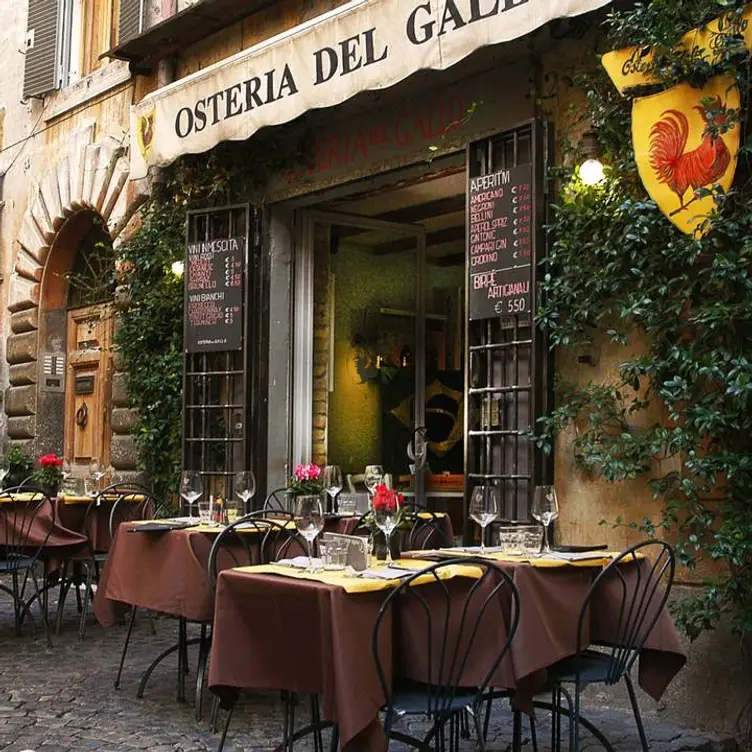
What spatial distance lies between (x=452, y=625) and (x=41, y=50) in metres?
9.71

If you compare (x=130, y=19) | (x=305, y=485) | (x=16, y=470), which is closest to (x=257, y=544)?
(x=305, y=485)

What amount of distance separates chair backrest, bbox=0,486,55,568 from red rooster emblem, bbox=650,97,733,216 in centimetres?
420

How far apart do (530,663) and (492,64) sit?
12.8 ft

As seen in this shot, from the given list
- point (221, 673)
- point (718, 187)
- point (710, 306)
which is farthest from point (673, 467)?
point (221, 673)

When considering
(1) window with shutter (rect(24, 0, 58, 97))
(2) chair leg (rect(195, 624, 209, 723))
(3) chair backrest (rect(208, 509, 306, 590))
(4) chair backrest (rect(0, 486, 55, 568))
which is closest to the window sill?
(1) window with shutter (rect(24, 0, 58, 97))

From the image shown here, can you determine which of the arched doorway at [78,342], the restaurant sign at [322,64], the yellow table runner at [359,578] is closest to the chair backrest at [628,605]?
the yellow table runner at [359,578]

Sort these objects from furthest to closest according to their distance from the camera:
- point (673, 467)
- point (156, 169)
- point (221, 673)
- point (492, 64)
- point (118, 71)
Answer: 1. point (118, 71)
2. point (156, 169)
3. point (492, 64)
4. point (673, 467)
5. point (221, 673)

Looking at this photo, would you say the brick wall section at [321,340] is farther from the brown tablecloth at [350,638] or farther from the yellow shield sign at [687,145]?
the brown tablecloth at [350,638]

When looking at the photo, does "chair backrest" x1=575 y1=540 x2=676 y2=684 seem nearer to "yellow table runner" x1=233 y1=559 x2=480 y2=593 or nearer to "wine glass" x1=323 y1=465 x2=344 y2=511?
"yellow table runner" x1=233 y1=559 x2=480 y2=593

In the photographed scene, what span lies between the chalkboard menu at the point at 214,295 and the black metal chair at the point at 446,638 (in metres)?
4.88

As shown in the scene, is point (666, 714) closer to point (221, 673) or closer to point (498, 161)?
point (221, 673)

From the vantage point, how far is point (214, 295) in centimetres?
861

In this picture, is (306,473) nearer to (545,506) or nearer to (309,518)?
(545,506)

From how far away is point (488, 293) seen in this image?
249 inches
